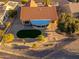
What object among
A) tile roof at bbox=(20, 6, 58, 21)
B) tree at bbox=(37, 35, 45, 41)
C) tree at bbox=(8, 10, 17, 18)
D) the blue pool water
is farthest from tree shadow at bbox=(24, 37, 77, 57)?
tree at bbox=(8, 10, 17, 18)

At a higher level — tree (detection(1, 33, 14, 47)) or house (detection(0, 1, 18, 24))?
house (detection(0, 1, 18, 24))

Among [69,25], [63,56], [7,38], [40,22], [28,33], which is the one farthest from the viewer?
[40,22]

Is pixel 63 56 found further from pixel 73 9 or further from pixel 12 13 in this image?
pixel 12 13

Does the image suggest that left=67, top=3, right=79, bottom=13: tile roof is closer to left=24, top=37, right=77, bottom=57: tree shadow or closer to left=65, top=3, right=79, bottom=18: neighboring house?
left=65, top=3, right=79, bottom=18: neighboring house

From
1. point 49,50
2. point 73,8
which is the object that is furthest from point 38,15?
point 49,50

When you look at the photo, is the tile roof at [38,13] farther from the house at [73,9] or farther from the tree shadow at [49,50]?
the tree shadow at [49,50]

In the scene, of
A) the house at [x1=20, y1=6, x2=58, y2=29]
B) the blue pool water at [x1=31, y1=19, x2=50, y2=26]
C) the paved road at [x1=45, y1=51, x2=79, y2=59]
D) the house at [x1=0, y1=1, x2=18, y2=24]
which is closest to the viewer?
the paved road at [x1=45, y1=51, x2=79, y2=59]

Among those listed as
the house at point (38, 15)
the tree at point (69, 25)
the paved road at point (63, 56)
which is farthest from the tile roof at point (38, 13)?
the paved road at point (63, 56)

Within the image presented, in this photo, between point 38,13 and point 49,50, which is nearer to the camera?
point 49,50
